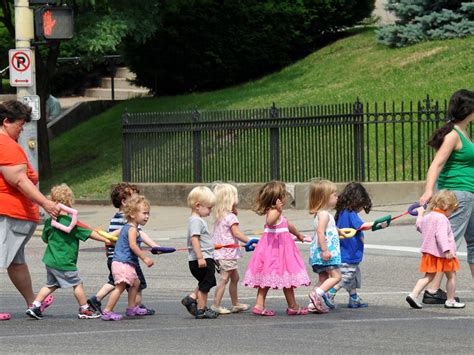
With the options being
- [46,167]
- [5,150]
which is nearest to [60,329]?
[5,150]

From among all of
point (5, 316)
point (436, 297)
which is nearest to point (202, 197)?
point (5, 316)

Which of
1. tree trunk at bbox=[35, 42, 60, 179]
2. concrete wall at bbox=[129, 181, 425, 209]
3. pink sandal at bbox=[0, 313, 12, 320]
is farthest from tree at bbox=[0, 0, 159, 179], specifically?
pink sandal at bbox=[0, 313, 12, 320]

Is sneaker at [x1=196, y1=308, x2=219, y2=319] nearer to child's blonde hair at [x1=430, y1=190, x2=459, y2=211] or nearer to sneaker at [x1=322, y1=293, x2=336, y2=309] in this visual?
sneaker at [x1=322, y1=293, x2=336, y2=309]

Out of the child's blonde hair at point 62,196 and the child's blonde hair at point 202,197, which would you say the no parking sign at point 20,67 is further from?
the child's blonde hair at point 202,197

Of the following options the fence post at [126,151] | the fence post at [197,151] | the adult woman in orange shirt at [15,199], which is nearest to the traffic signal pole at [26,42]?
the fence post at [197,151]

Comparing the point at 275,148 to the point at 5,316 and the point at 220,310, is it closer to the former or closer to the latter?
the point at 220,310

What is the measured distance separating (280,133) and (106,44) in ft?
17.5

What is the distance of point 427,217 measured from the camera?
10383 mm

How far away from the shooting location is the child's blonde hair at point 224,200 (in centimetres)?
1012

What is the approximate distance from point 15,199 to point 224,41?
2171cm

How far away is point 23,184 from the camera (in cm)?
962

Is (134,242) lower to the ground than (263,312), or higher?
higher

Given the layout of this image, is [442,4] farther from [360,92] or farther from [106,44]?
[106,44]

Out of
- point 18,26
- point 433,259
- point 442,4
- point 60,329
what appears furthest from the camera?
point 442,4
